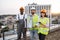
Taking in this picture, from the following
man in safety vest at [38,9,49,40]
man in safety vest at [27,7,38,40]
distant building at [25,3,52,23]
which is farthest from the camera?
distant building at [25,3,52,23]

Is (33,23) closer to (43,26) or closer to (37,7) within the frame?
(43,26)

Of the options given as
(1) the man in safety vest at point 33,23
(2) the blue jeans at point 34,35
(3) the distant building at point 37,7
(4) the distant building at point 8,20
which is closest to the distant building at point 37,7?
(3) the distant building at point 37,7

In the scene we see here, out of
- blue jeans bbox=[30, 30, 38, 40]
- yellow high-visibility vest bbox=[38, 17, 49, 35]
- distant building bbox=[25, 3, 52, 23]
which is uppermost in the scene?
distant building bbox=[25, 3, 52, 23]

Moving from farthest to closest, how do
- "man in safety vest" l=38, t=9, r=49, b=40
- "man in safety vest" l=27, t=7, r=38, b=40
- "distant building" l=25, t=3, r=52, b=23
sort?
"distant building" l=25, t=3, r=52, b=23
"man in safety vest" l=27, t=7, r=38, b=40
"man in safety vest" l=38, t=9, r=49, b=40

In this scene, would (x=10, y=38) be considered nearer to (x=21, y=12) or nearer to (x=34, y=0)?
(x=21, y=12)

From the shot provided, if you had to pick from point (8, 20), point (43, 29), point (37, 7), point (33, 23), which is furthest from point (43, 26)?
point (8, 20)

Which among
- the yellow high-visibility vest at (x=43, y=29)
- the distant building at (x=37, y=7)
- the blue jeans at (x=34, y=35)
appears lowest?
the blue jeans at (x=34, y=35)

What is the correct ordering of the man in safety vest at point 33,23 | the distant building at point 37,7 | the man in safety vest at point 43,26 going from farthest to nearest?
1. the distant building at point 37,7
2. the man in safety vest at point 33,23
3. the man in safety vest at point 43,26

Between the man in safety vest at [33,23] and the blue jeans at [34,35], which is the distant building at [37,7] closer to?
the man in safety vest at [33,23]

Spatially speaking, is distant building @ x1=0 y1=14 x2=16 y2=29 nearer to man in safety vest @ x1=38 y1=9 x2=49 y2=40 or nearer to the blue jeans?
the blue jeans

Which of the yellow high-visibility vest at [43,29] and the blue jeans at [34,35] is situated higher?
the yellow high-visibility vest at [43,29]

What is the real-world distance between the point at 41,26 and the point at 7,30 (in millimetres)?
1054

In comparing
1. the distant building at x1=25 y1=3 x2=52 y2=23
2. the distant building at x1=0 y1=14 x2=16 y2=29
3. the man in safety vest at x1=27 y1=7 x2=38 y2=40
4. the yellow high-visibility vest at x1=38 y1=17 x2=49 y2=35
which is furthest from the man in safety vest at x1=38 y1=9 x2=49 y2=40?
the distant building at x1=0 y1=14 x2=16 y2=29

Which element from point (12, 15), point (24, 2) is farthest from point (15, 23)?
point (24, 2)
